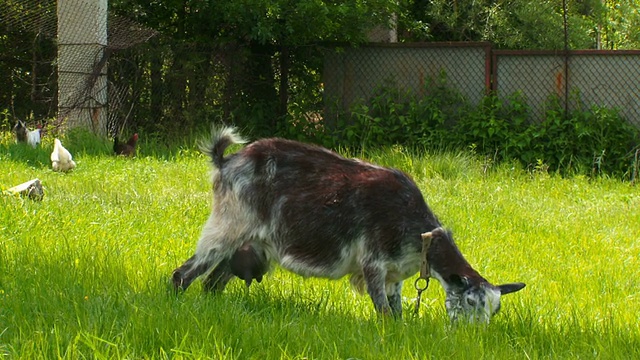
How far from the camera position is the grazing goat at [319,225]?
537 cm

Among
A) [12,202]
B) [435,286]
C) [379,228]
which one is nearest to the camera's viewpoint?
[379,228]

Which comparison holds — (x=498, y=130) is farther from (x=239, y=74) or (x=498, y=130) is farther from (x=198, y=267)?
(x=198, y=267)

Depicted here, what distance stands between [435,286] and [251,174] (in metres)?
1.79

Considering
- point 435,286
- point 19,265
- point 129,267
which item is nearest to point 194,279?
point 129,267

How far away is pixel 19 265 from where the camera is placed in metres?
5.84

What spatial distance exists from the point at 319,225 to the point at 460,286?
3.12 feet

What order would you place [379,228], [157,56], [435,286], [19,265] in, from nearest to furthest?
[379,228] → [19,265] → [435,286] → [157,56]

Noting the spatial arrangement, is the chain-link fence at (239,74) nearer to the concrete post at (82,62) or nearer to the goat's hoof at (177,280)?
the concrete post at (82,62)

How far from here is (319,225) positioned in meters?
5.54

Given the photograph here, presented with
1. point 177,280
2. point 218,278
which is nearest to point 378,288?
point 218,278

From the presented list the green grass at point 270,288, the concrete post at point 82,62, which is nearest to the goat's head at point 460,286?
the green grass at point 270,288

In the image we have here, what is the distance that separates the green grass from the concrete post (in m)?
3.83

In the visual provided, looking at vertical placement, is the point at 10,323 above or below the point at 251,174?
below

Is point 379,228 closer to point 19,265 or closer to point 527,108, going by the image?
point 19,265
